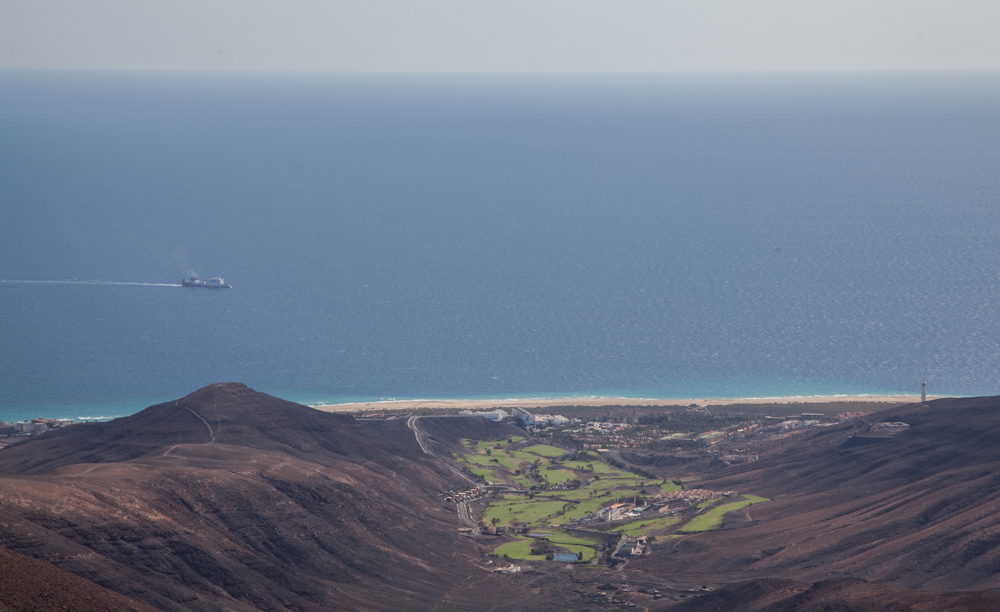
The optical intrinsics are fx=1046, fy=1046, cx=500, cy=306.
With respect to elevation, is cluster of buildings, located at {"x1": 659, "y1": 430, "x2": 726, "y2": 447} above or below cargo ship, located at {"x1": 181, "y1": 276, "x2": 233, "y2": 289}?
below

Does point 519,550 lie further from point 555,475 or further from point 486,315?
point 486,315

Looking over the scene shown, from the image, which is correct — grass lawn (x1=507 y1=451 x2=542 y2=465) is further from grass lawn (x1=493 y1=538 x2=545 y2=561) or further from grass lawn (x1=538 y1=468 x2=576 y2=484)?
grass lawn (x1=493 y1=538 x2=545 y2=561)

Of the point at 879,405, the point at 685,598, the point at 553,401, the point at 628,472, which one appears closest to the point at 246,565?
the point at 685,598

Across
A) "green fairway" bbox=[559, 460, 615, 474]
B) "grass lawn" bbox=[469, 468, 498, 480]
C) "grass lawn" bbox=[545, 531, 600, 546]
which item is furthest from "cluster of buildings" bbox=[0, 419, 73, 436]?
"grass lawn" bbox=[545, 531, 600, 546]

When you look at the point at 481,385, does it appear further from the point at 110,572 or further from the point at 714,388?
the point at 110,572

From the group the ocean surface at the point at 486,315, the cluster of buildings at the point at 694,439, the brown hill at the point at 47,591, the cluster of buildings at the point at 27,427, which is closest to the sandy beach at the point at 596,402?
the ocean surface at the point at 486,315

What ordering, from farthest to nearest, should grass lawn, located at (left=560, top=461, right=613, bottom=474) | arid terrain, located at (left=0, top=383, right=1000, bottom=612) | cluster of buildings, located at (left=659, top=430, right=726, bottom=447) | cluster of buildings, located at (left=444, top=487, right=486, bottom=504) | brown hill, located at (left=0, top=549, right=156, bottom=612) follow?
cluster of buildings, located at (left=659, top=430, right=726, bottom=447) → grass lawn, located at (left=560, top=461, right=613, bottom=474) → cluster of buildings, located at (left=444, top=487, right=486, bottom=504) → arid terrain, located at (left=0, top=383, right=1000, bottom=612) → brown hill, located at (left=0, top=549, right=156, bottom=612)

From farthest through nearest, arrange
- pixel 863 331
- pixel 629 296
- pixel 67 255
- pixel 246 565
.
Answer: pixel 67 255
pixel 629 296
pixel 863 331
pixel 246 565
